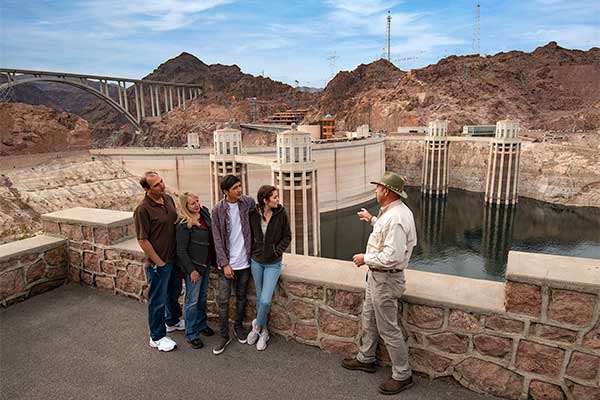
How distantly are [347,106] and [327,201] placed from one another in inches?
1423

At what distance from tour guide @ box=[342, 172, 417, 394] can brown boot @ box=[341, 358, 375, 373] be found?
23cm

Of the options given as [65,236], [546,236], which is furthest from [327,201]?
[65,236]

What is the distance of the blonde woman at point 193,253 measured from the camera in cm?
407

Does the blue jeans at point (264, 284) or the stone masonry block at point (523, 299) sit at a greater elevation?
the stone masonry block at point (523, 299)

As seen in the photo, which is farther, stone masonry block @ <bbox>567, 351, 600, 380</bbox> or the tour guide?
the tour guide

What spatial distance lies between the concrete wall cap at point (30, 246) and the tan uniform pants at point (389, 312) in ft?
14.2

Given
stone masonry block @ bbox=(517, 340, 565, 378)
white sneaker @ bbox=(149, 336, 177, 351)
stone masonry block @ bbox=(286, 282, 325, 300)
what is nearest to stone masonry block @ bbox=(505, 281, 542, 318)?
stone masonry block @ bbox=(517, 340, 565, 378)

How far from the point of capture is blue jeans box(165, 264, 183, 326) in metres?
4.43

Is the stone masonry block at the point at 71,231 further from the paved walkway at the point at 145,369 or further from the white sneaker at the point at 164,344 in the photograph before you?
the white sneaker at the point at 164,344

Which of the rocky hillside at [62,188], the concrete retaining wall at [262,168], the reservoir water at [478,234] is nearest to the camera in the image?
the rocky hillside at [62,188]

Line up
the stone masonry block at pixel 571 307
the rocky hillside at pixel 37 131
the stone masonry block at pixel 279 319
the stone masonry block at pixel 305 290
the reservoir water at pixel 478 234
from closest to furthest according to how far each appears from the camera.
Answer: the stone masonry block at pixel 571 307, the stone masonry block at pixel 305 290, the stone masonry block at pixel 279 319, the reservoir water at pixel 478 234, the rocky hillside at pixel 37 131

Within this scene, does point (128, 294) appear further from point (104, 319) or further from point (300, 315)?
point (300, 315)

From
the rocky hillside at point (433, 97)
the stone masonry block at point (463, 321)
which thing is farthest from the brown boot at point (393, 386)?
the rocky hillside at point (433, 97)

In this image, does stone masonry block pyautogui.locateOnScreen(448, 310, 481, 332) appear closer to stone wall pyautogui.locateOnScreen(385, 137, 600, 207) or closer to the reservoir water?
the reservoir water
